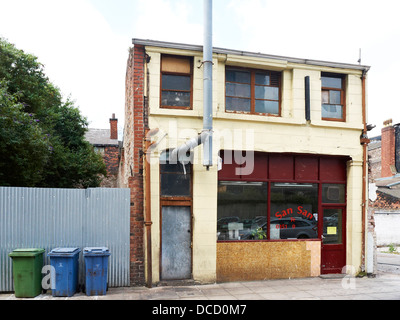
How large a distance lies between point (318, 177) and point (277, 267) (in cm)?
302

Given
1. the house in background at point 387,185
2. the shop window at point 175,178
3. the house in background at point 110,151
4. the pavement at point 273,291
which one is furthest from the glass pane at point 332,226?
the house in background at point 110,151

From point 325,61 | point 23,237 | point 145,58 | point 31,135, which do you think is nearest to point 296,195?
point 325,61

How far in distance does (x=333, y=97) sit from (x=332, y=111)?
45cm

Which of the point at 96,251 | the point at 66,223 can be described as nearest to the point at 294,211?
the point at 96,251

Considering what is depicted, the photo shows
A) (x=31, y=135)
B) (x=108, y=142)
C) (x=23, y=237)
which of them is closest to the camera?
(x=23, y=237)

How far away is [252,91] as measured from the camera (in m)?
10.4

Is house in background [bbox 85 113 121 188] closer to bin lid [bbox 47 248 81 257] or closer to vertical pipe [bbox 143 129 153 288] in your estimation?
vertical pipe [bbox 143 129 153 288]

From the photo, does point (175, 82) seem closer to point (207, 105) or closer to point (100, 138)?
point (207, 105)

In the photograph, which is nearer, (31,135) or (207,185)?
(207,185)

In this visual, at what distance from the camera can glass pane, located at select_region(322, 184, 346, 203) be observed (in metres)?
10.9

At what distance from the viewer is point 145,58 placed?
31.0ft

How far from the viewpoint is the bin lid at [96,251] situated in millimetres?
8031

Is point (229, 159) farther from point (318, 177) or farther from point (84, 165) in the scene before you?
point (84, 165)

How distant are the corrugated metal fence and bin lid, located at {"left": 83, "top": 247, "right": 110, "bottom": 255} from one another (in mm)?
508
